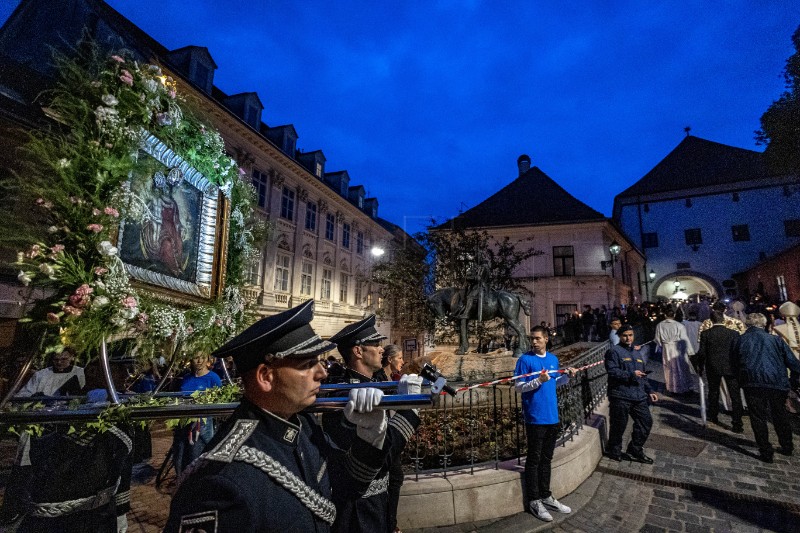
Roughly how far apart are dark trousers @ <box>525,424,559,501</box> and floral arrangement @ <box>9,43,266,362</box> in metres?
4.30

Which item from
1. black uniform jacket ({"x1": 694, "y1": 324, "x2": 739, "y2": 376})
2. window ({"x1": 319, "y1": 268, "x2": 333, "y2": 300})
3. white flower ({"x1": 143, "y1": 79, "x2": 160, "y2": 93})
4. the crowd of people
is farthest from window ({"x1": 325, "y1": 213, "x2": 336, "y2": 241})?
white flower ({"x1": 143, "y1": 79, "x2": 160, "y2": 93})

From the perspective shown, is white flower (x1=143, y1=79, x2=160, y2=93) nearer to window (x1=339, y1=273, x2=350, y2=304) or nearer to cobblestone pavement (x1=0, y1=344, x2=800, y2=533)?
cobblestone pavement (x1=0, y1=344, x2=800, y2=533)

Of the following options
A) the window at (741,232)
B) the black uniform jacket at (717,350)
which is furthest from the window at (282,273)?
the window at (741,232)

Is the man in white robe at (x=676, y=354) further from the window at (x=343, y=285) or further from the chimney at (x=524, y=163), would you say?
the chimney at (x=524, y=163)

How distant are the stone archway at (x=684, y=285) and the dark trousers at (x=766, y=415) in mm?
32564

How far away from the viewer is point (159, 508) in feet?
16.9

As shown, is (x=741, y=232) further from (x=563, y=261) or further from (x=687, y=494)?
(x=687, y=494)

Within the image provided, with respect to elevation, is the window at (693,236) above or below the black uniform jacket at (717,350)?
above

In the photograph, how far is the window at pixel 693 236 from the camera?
115ft

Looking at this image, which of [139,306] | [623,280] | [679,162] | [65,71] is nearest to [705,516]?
[139,306]

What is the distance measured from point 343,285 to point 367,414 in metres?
30.9

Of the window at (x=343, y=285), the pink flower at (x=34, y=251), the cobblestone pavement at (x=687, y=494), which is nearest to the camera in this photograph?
the pink flower at (x=34, y=251)

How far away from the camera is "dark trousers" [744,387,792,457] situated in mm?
6312

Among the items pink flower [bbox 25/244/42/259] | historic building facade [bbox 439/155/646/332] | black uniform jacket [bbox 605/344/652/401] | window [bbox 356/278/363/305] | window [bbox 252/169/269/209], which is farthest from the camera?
window [bbox 356/278/363/305]
